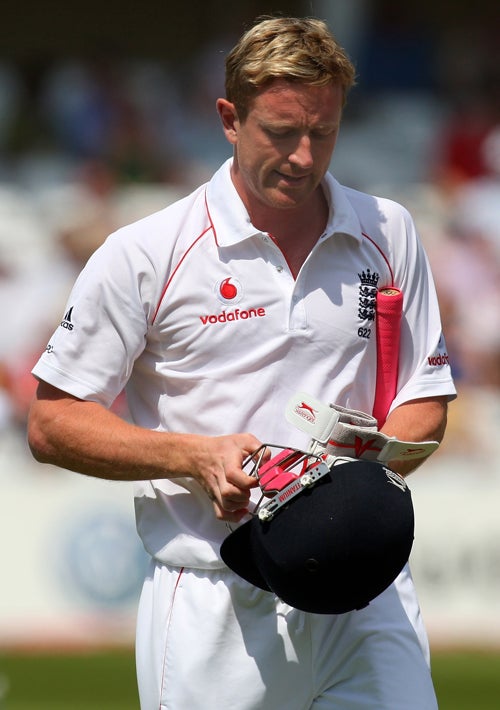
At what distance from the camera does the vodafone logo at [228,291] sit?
3.24m

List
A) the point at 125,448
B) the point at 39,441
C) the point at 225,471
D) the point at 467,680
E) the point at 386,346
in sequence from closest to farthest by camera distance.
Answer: the point at 225,471 → the point at 125,448 → the point at 39,441 → the point at 386,346 → the point at 467,680

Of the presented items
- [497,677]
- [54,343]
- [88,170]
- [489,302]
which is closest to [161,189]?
[88,170]

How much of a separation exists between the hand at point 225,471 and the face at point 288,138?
63 cm

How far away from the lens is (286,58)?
305cm

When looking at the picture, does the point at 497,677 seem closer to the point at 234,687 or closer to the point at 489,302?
the point at 489,302

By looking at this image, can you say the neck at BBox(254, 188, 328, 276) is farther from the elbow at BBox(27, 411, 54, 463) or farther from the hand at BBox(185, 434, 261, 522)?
the elbow at BBox(27, 411, 54, 463)

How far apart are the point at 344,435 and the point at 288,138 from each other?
2.40 ft

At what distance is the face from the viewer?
3068 mm

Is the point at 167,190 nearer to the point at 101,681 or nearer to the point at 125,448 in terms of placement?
the point at 101,681

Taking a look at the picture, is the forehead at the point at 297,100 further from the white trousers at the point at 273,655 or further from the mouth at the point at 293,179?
the white trousers at the point at 273,655

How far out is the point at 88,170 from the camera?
1052cm

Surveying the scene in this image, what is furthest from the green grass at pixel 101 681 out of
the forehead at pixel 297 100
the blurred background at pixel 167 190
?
the forehead at pixel 297 100

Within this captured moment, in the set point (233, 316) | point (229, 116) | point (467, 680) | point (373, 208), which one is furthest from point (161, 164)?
point (233, 316)

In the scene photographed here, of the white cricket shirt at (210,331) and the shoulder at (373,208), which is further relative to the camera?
the shoulder at (373,208)
